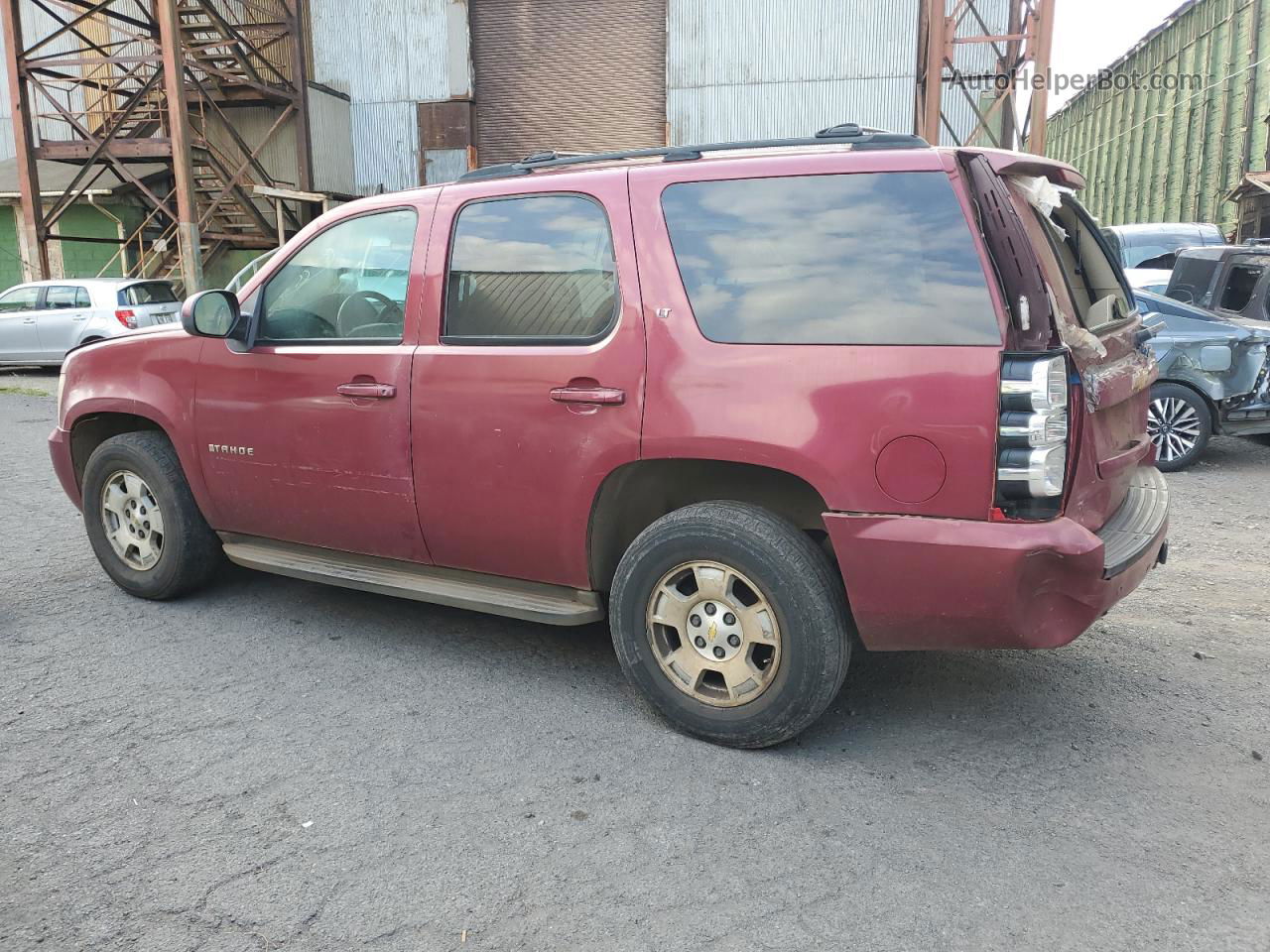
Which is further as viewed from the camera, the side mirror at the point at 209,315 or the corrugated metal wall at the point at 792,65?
the corrugated metal wall at the point at 792,65

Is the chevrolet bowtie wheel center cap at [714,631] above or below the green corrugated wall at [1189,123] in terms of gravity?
below

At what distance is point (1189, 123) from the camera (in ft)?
102

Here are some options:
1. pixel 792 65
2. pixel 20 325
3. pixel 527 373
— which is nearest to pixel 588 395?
pixel 527 373

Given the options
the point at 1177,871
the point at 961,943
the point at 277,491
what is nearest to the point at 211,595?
the point at 277,491

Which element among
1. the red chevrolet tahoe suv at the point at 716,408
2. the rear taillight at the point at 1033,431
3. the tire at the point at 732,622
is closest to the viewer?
the rear taillight at the point at 1033,431

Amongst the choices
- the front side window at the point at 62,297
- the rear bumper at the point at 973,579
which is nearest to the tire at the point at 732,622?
the rear bumper at the point at 973,579

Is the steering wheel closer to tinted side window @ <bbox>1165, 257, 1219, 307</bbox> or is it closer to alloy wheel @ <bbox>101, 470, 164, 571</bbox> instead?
alloy wheel @ <bbox>101, 470, 164, 571</bbox>

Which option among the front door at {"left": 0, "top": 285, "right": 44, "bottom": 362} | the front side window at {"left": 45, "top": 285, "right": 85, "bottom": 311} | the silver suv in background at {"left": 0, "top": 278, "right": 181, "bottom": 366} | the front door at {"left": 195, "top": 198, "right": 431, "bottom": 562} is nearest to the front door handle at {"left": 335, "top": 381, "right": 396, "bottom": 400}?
the front door at {"left": 195, "top": 198, "right": 431, "bottom": 562}

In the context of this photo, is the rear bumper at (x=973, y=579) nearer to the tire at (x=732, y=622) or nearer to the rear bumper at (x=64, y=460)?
the tire at (x=732, y=622)

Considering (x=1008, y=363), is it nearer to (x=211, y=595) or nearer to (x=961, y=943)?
(x=961, y=943)

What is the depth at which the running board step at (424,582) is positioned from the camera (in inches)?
152

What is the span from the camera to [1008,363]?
9.72 ft

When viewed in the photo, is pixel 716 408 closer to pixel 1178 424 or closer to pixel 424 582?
pixel 424 582

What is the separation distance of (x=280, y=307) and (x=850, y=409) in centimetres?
266
